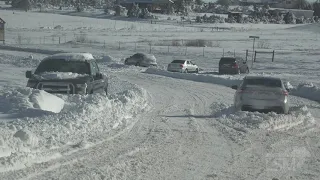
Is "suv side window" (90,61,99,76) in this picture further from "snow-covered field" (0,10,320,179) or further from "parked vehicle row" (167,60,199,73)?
"parked vehicle row" (167,60,199,73)

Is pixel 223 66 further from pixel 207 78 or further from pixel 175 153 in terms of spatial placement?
pixel 175 153

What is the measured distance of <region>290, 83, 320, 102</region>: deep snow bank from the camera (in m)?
31.0

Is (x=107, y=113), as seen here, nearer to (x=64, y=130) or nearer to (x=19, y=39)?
(x=64, y=130)

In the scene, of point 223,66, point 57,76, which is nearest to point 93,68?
point 57,76

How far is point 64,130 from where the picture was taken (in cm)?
1176

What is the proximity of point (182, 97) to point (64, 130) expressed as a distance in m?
13.7

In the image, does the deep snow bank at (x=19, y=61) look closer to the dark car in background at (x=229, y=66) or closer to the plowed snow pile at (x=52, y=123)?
the dark car in background at (x=229, y=66)

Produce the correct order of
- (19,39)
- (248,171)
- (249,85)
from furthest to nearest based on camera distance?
(19,39) → (249,85) → (248,171)

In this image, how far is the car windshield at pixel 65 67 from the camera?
1920 cm

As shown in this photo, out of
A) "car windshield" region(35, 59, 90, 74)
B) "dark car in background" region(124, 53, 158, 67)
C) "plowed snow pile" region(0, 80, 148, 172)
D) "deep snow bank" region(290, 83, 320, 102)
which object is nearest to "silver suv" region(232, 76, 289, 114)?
"plowed snow pile" region(0, 80, 148, 172)

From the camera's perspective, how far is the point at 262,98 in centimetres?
1877

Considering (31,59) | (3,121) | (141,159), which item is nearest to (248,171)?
(141,159)

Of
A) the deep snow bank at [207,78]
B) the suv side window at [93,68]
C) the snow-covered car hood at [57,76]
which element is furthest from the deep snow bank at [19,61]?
the snow-covered car hood at [57,76]

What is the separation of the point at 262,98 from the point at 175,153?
26.7 feet
